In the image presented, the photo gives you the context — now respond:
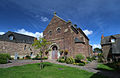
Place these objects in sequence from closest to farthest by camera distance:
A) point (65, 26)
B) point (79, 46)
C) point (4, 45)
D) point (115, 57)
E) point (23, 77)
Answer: point (23, 77)
point (115, 57)
point (79, 46)
point (65, 26)
point (4, 45)

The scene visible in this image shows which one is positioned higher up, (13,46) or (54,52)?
(13,46)

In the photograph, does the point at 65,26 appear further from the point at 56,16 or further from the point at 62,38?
the point at 56,16

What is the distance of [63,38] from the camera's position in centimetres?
1984

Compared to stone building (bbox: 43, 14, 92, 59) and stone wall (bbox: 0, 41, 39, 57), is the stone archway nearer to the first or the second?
stone building (bbox: 43, 14, 92, 59)

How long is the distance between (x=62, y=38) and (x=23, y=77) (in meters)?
14.8

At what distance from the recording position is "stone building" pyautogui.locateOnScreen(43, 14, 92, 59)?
17.4 metres

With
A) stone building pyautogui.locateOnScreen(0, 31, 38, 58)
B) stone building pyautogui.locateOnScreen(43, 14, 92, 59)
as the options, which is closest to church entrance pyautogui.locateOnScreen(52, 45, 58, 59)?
stone building pyautogui.locateOnScreen(43, 14, 92, 59)

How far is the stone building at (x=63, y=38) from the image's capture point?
17.4 m

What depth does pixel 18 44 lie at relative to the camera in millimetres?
25984

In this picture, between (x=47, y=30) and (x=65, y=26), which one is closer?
(x=65, y=26)

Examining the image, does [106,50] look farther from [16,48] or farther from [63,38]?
[16,48]

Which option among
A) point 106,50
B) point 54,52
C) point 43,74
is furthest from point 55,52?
point 106,50

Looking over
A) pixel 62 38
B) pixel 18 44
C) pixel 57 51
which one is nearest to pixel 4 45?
pixel 18 44

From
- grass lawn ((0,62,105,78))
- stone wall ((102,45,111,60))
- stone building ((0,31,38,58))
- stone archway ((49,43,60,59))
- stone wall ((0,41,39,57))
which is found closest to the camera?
grass lawn ((0,62,105,78))
